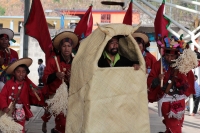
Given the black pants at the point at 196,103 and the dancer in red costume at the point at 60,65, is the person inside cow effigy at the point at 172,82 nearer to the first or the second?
the dancer in red costume at the point at 60,65

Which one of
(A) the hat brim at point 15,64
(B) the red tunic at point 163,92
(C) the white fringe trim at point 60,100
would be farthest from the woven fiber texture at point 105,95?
(A) the hat brim at point 15,64

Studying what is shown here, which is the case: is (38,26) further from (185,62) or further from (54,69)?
(185,62)

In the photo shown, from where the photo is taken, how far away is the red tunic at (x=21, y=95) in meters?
9.51

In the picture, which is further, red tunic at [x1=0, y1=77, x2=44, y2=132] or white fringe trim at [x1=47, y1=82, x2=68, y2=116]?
red tunic at [x1=0, y1=77, x2=44, y2=132]

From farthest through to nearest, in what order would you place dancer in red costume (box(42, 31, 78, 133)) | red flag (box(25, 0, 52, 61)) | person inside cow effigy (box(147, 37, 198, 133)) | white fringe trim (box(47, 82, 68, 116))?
red flag (box(25, 0, 52, 61))
dancer in red costume (box(42, 31, 78, 133))
person inside cow effigy (box(147, 37, 198, 133))
white fringe trim (box(47, 82, 68, 116))

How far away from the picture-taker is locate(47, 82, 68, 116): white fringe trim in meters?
9.00

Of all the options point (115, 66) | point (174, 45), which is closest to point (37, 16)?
point (174, 45)

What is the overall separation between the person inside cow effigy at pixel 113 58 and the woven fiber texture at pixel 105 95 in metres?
0.31

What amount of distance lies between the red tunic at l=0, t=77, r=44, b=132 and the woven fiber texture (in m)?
2.65

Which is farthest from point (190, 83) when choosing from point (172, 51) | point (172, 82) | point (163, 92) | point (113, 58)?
point (113, 58)

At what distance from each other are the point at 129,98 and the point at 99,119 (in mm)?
474

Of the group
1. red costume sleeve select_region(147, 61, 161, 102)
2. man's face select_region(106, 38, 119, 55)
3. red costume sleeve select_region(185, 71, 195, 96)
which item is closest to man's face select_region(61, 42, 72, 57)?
red costume sleeve select_region(147, 61, 161, 102)

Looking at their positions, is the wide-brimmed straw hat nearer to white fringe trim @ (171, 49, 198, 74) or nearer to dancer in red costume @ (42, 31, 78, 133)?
dancer in red costume @ (42, 31, 78, 133)

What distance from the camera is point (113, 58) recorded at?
7.54 m
